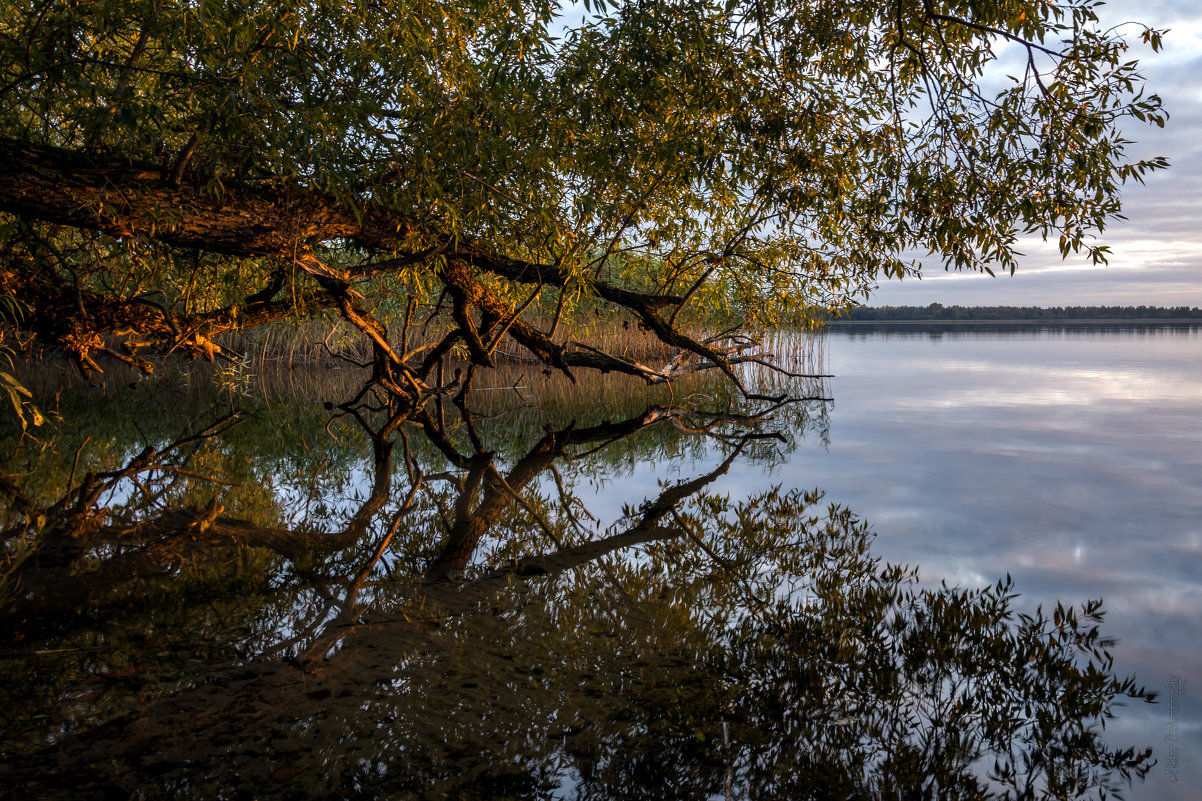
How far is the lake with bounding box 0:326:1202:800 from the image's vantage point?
211 cm

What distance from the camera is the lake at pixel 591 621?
2.11 metres

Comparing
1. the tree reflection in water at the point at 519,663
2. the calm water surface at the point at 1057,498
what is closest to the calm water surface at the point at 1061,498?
the calm water surface at the point at 1057,498

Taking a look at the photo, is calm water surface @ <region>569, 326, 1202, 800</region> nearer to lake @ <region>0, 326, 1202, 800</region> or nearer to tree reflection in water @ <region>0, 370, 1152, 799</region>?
lake @ <region>0, 326, 1202, 800</region>

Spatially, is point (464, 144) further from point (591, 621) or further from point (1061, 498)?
point (1061, 498)

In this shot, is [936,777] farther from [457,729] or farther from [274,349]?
[274,349]

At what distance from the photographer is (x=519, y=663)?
272 centimetres

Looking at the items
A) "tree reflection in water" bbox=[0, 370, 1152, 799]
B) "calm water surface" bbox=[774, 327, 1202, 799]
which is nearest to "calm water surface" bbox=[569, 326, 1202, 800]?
"calm water surface" bbox=[774, 327, 1202, 799]

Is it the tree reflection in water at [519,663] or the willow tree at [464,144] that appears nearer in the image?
the tree reflection in water at [519,663]

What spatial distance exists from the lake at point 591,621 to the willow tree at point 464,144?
5.66 feet

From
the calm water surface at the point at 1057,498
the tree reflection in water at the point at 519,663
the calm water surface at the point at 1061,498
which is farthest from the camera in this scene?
the calm water surface at the point at 1061,498

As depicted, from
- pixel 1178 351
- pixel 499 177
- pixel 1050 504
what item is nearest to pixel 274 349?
pixel 499 177

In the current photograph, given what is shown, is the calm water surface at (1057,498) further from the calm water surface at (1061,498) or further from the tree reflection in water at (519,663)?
the tree reflection in water at (519,663)

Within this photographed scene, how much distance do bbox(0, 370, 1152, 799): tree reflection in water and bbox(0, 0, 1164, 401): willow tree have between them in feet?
7.14

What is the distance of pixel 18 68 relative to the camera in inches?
226
